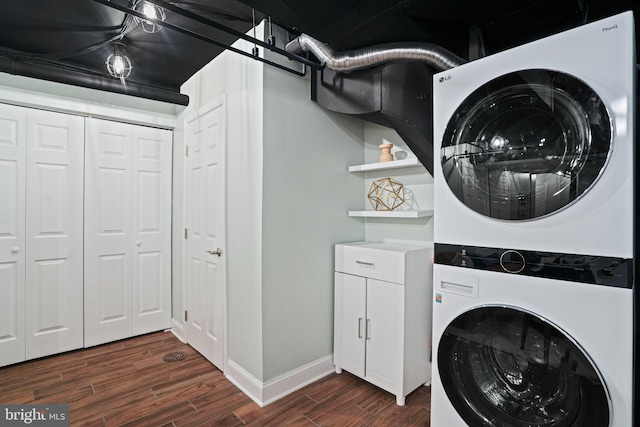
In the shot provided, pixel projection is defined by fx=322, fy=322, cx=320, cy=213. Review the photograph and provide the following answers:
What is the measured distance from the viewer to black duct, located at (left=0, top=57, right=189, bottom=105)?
7.66ft

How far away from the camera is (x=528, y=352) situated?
46.5 inches

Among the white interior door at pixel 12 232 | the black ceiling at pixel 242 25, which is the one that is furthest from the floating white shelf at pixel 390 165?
the white interior door at pixel 12 232

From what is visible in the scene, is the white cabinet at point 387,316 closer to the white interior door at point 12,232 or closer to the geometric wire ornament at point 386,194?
the geometric wire ornament at point 386,194

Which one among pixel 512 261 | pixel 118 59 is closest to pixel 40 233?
pixel 118 59

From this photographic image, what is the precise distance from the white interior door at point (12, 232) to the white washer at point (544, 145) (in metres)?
3.23

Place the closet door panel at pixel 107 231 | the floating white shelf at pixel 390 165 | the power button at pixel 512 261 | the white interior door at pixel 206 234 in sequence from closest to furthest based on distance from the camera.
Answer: the power button at pixel 512 261 < the floating white shelf at pixel 390 165 < the white interior door at pixel 206 234 < the closet door panel at pixel 107 231

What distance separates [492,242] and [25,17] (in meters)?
3.06

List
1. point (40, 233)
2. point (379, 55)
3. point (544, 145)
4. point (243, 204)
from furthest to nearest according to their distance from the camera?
point (40, 233)
point (243, 204)
point (379, 55)
point (544, 145)

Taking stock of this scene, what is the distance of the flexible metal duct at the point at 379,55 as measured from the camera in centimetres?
181

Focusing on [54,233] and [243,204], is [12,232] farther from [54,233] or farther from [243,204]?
[243,204]

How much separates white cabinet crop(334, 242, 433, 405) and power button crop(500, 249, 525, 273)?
0.83m

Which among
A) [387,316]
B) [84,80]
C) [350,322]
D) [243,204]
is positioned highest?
[84,80]

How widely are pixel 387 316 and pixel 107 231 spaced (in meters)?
2.68

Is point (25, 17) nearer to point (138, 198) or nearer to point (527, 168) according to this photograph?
point (138, 198)
